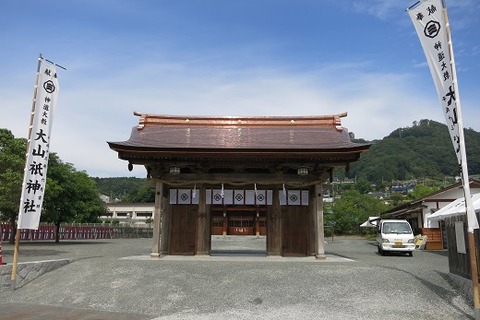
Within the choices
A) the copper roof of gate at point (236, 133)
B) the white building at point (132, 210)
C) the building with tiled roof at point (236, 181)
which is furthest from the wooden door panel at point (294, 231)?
the white building at point (132, 210)

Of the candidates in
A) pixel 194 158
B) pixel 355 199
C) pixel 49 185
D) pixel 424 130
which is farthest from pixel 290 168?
pixel 424 130

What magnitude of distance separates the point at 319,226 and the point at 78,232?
111 ft

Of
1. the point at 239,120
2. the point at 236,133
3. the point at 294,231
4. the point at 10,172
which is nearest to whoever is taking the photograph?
the point at 294,231

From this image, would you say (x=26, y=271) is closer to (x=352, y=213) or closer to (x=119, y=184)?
(x=352, y=213)

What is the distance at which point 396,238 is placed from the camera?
21172 millimetres

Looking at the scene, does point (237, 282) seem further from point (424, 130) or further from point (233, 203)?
point (424, 130)

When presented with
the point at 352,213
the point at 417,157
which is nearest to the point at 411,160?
the point at 417,157

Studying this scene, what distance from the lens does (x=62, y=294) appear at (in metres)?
10.4

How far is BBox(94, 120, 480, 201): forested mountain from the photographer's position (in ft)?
493

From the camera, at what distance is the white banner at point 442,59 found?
331 inches

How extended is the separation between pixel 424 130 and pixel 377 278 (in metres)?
200

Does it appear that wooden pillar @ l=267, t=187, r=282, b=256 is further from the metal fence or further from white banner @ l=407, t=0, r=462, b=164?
the metal fence

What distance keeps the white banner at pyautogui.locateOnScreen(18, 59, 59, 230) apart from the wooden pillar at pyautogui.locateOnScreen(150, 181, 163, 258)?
529cm

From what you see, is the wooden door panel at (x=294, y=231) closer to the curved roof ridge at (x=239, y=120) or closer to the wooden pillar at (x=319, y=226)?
the wooden pillar at (x=319, y=226)
